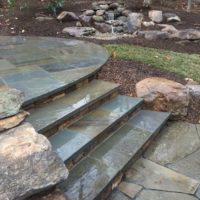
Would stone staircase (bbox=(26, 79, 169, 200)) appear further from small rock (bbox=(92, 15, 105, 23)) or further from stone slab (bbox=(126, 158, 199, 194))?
small rock (bbox=(92, 15, 105, 23))

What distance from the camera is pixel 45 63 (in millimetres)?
3703

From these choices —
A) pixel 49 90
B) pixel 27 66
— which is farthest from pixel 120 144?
pixel 27 66

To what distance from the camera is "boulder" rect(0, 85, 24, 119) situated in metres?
2.02

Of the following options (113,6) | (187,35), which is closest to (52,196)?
(187,35)

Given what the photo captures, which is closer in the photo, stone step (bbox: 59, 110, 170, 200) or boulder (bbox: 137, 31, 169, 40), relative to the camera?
stone step (bbox: 59, 110, 170, 200)

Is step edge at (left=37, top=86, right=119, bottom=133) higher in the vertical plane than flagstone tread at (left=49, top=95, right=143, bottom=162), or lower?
higher

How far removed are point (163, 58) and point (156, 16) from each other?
3028 mm

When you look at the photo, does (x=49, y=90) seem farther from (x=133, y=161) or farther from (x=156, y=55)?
(x=156, y=55)

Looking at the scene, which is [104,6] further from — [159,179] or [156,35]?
[159,179]

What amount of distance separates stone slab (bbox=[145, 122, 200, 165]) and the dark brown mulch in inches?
8.7

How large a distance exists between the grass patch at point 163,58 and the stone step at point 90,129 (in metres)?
1.19

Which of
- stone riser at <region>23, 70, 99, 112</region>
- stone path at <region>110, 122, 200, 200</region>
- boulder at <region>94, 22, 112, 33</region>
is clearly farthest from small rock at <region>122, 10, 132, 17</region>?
stone path at <region>110, 122, 200, 200</region>

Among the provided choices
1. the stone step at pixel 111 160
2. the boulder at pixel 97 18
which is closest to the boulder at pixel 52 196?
the stone step at pixel 111 160

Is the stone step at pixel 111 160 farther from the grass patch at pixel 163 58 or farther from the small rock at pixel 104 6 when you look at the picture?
the small rock at pixel 104 6
